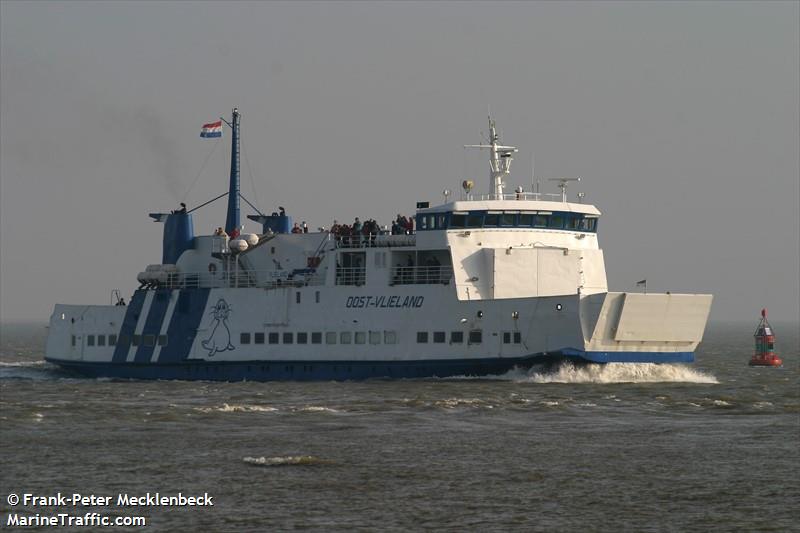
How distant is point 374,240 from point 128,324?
35.9ft

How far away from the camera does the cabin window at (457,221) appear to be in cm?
3977

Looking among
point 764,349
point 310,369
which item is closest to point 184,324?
point 310,369

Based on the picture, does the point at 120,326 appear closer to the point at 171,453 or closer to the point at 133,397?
the point at 133,397

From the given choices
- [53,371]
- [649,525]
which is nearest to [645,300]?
[649,525]

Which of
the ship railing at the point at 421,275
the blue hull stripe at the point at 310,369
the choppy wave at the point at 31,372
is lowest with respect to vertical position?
the choppy wave at the point at 31,372

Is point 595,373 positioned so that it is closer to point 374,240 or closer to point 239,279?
point 374,240

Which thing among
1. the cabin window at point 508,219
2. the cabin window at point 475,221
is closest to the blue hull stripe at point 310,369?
the cabin window at point 475,221

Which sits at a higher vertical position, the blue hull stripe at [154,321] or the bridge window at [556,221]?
the bridge window at [556,221]

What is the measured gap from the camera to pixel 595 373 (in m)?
37.4

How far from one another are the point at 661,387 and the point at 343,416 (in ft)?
35.3

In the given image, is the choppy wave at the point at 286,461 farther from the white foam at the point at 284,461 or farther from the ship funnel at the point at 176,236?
the ship funnel at the point at 176,236

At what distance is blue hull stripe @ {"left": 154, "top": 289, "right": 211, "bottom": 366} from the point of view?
45.1m

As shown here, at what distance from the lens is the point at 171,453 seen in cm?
2553

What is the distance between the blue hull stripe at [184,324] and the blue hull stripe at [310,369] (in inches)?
13.0
